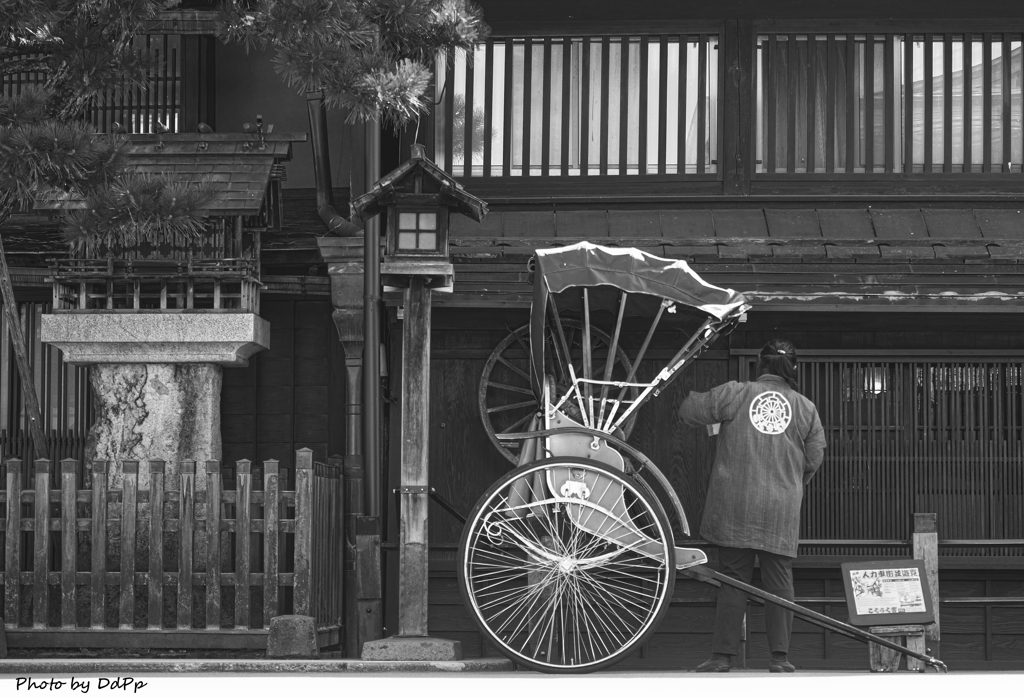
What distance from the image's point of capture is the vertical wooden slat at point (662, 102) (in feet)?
33.9

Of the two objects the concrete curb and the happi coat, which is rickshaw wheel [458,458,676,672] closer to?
the concrete curb

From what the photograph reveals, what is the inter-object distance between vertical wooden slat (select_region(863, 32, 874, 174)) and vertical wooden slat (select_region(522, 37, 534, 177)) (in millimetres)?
2716

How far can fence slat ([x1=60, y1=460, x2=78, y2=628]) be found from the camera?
27.1ft

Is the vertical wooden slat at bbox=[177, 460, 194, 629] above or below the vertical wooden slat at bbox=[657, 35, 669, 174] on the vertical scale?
below

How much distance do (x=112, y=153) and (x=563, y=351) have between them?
10.5ft

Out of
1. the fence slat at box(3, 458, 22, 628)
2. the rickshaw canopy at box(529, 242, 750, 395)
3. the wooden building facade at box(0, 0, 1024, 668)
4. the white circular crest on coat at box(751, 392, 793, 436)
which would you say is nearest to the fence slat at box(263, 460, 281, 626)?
the fence slat at box(3, 458, 22, 628)

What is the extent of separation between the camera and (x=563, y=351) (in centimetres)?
840

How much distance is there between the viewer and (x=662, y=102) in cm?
1033

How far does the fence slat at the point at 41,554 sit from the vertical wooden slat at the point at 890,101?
6809mm

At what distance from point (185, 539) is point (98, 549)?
566 millimetres

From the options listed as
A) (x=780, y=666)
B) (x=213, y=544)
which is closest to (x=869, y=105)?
(x=780, y=666)

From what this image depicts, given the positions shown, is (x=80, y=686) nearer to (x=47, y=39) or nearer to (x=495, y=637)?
(x=495, y=637)

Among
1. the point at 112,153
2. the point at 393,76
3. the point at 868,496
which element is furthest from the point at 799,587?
the point at 112,153

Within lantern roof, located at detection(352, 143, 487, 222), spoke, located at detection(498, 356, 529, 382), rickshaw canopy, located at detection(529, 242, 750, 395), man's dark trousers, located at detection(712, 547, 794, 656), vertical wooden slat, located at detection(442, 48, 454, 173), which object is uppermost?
vertical wooden slat, located at detection(442, 48, 454, 173)
